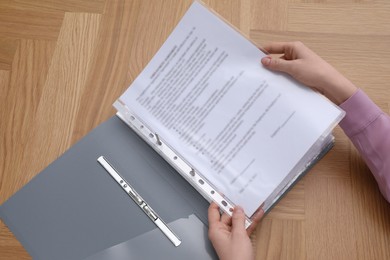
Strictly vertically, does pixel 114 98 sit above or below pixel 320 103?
above

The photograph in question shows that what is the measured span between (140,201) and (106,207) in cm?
5

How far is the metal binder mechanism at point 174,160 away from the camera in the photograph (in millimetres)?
560

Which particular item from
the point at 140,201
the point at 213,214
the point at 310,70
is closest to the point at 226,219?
the point at 213,214

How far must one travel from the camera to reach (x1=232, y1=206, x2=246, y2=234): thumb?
1.74 ft

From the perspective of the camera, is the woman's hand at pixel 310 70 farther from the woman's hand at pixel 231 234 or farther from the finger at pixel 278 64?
the woman's hand at pixel 231 234

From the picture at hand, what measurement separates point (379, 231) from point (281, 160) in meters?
0.17

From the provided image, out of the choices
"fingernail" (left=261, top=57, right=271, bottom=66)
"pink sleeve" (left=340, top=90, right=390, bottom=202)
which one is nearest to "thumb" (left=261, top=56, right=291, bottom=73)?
"fingernail" (left=261, top=57, right=271, bottom=66)

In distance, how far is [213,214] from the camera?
0.56 metres

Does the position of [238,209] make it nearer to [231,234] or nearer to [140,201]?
[231,234]

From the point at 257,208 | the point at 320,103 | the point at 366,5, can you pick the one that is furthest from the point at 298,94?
the point at 366,5

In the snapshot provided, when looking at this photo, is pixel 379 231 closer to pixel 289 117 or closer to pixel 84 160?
pixel 289 117

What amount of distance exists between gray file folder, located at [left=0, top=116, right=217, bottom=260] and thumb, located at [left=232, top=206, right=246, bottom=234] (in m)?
0.05

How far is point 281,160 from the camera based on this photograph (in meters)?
0.53

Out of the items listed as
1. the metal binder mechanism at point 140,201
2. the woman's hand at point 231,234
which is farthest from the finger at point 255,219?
the metal binder mechanism at point 140,201
